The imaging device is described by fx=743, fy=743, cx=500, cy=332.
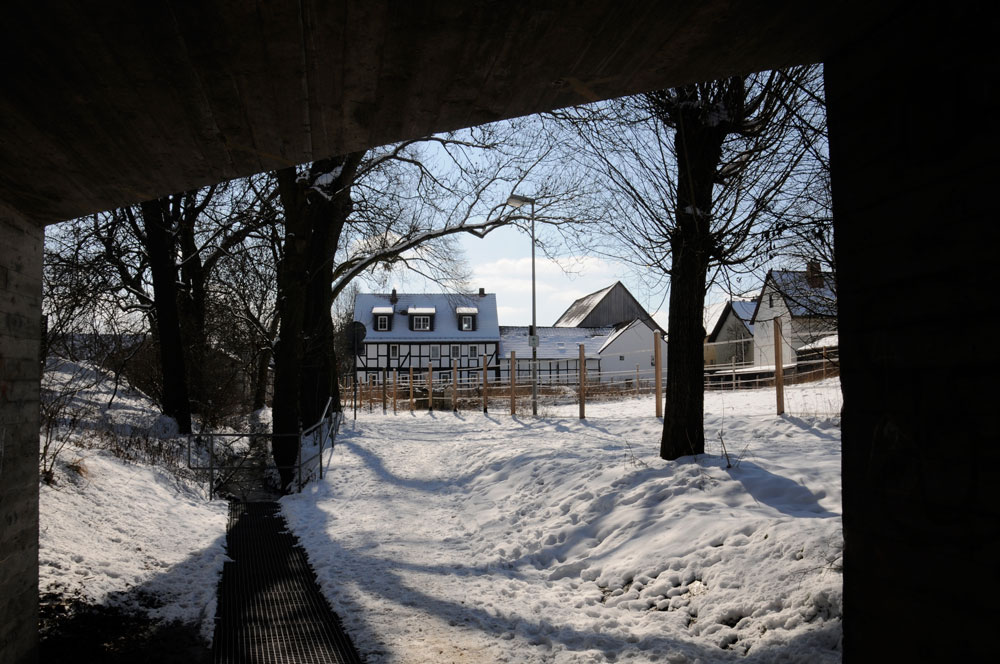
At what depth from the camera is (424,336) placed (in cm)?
5356

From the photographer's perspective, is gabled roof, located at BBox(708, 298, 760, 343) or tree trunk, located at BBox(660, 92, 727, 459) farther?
gabled roof, located at BBox(708, 298, 760, 343)

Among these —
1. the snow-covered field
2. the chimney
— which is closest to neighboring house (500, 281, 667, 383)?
the chimney

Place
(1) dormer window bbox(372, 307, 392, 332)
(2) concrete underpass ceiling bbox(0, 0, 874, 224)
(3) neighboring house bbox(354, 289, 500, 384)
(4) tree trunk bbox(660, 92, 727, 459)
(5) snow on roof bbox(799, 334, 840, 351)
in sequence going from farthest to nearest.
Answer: (1) dormer window bbox(372, 307, 392, 332) → (3) neighboring house bbox(354, 289, 500, 384) → (5) snow on roof bbox(799, 334, 840, 351) → (4) tree trunk bbox(660, 92, 727, 459) → (2) concrete underpass ceiling bbox(0, 0, 874, 224)

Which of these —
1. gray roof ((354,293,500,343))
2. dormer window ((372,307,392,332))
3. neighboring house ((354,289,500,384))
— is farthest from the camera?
dormer window ((372,307,392,332))

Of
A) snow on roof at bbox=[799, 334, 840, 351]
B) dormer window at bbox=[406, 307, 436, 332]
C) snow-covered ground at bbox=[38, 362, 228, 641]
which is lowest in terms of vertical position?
snow-covered ground at bbox=[38, 362, 228, 641]

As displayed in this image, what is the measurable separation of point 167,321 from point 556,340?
42953 mm

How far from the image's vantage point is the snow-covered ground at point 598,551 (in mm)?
4621

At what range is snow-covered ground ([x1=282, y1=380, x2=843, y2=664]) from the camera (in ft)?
15.2

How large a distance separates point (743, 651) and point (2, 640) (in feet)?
13.4

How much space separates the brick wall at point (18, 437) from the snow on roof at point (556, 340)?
49547 mm

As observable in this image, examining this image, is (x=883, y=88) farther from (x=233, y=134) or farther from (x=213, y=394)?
(x=213, y=394)

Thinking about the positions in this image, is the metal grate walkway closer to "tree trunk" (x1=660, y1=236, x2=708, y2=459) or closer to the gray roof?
"tree trunk" (x1=660, y1=236, x2=708, y2=459)

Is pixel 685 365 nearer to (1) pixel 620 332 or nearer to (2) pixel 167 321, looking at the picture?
(2) pixel 167 321

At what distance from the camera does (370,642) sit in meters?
4.77
